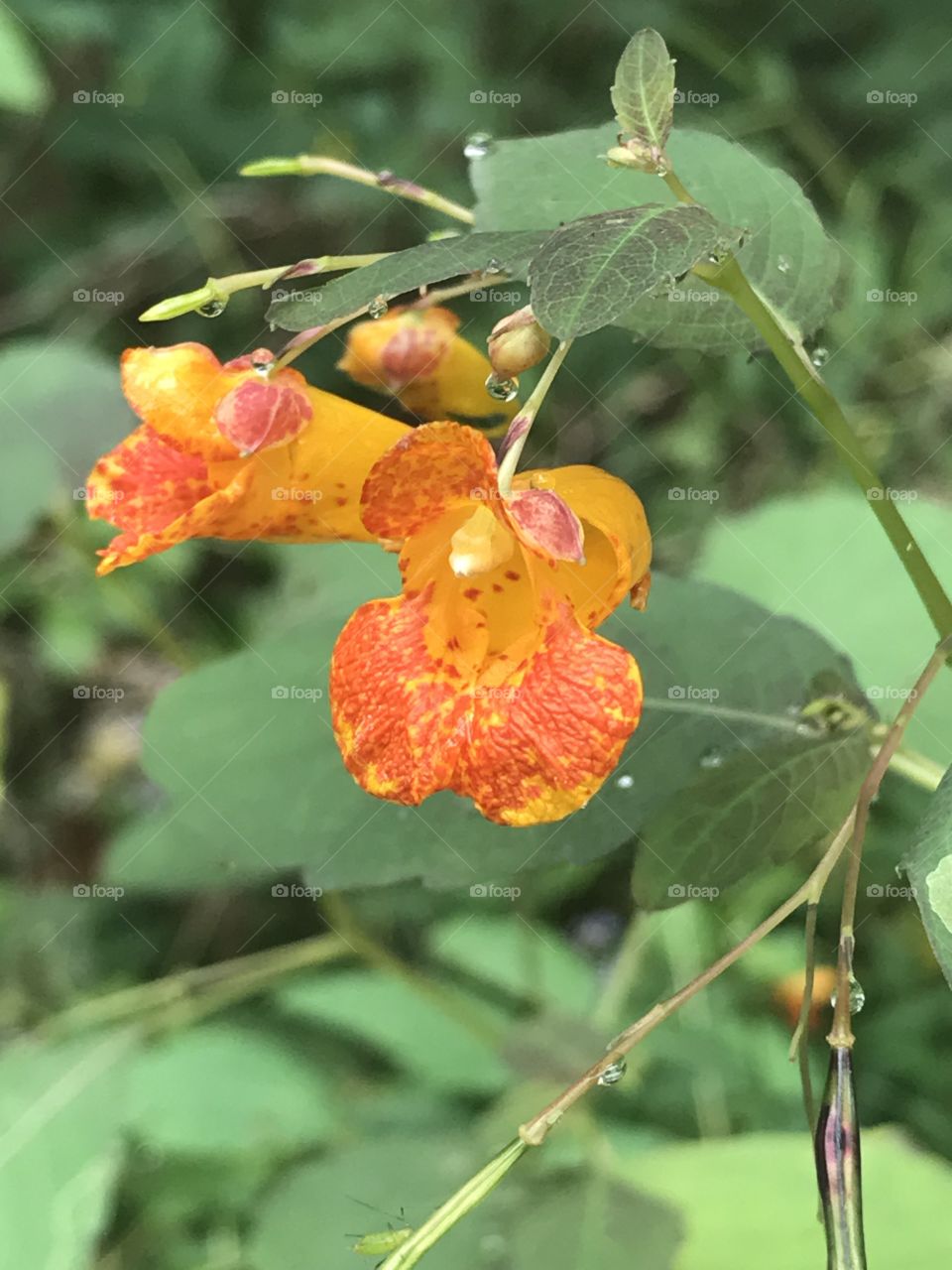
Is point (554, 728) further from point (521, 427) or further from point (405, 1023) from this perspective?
point (405, 1023)

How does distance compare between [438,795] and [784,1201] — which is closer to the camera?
[438,795]

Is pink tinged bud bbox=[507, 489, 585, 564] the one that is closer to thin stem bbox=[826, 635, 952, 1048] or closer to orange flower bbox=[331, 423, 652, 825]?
orange flower bbox=[331, 423, 652, 825]

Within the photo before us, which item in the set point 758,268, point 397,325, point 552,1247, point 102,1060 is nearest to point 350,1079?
point 102,1060

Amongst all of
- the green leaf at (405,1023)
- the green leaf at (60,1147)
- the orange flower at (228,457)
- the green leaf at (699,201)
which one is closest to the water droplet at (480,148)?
the green leaf at (699,201)

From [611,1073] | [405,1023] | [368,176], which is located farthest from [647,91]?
[405,1023]

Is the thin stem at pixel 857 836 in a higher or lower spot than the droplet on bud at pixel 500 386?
lower

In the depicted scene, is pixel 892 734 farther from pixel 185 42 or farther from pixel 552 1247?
pixel 185 42

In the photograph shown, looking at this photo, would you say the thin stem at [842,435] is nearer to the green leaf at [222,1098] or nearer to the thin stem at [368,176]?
the thin stem at [368,176]
